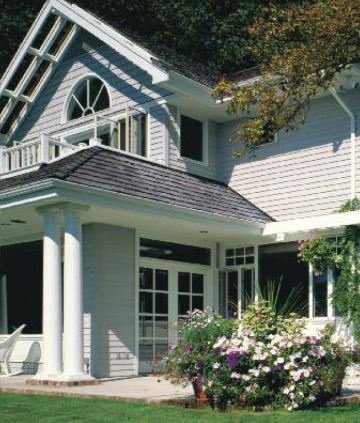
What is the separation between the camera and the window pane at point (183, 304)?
55.8ft

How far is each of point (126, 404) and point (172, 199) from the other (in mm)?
5870

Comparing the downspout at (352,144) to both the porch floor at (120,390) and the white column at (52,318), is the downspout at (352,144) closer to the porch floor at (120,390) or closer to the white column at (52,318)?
the porch floor at (120,390)

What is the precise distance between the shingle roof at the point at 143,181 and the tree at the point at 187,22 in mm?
10999

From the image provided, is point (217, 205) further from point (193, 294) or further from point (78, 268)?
point (78, 268)

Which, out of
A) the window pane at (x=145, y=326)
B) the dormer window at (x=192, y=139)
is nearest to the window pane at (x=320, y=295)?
the window pane at (x=145, y=326)

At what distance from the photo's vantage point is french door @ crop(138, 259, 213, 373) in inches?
631

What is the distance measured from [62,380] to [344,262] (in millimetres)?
5986

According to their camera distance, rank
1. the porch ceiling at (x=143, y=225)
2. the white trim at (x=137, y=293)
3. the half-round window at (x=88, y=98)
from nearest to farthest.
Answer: the porch ceiling at (x=143, y=225), the white trim at (x=137, y=293), the half-round window at (x=88, y=98)

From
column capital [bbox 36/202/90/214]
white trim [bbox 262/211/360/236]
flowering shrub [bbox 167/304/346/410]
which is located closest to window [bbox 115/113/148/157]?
white trim [bbox 262/211/360/236]

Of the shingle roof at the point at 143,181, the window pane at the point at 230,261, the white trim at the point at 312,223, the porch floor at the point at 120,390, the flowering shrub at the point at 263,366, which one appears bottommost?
the porch floor at the point at 120,390

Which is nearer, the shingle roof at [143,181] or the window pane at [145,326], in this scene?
the shingle roof at [143,181]

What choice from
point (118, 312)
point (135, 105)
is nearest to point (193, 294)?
point (118, 312)

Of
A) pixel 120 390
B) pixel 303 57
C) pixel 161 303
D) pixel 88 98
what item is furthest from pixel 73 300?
pixel 88 98

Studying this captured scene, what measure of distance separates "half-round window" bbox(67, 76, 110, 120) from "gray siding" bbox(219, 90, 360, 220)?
3.68 m
